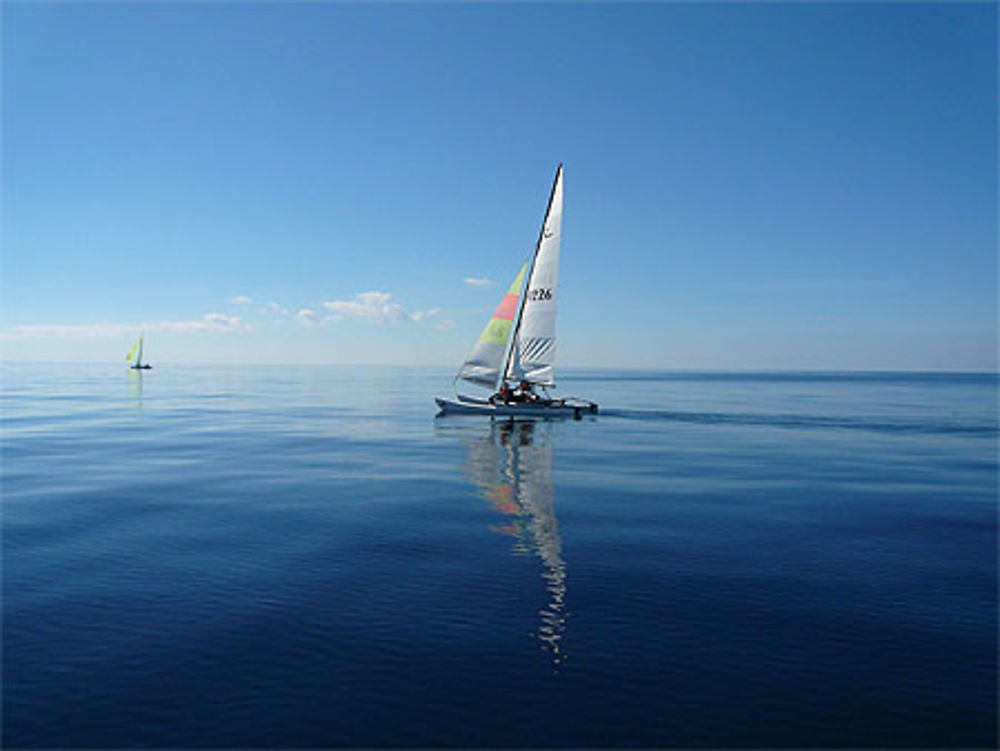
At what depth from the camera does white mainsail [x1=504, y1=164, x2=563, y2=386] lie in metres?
73.4

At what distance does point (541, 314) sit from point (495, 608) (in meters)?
58.3

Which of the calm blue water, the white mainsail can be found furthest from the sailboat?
the calm blue water

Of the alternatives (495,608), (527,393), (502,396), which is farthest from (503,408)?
(495,608)

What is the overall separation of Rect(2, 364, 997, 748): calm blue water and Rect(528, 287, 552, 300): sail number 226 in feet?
125

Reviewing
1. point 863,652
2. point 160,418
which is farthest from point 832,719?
point 160,418

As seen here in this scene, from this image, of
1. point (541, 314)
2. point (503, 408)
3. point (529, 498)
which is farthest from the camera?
point (541, 314)

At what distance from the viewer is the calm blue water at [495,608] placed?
11789mm

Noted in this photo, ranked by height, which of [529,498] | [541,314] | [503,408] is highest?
[541,314]

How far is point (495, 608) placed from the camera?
1700cm

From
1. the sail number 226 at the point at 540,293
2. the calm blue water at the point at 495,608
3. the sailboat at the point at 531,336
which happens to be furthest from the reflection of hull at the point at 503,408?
the calm blue water at the point at 495,608

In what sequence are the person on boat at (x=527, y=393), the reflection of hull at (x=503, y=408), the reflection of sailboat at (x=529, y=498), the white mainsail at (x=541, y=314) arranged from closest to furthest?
the reflection of sailboat at (x=529, y=498) → the reflection of hull at (x=503, y=408) → the person on boat at (x=527, y=393) → the white mainsail at (x=541, y=314)

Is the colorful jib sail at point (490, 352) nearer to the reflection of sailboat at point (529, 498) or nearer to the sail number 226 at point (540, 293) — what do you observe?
the sail number 226 at point (540, 293)

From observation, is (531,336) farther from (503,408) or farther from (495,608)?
(495,608)

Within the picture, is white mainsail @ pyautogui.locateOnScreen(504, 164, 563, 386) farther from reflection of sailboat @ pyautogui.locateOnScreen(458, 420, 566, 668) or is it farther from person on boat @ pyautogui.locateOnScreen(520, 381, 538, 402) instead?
reflection of sailboat @ pyautogui.locateOnScreen(458, 420, 566, 668)
